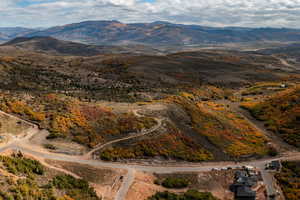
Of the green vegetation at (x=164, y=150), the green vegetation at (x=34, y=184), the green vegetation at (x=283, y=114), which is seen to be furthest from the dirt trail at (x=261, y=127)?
the green vegetation at (x=34, y=184)

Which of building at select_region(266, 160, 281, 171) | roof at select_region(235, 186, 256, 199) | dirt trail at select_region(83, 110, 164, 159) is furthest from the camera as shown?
building at select_region(266, 160, 281, 171)

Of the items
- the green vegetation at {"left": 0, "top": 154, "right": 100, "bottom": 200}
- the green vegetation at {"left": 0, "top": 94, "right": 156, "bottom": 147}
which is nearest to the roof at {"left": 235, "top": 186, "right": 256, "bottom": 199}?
the green vegetation at {"left": 0, "top": 154, "right": 100, "bottom": 200}

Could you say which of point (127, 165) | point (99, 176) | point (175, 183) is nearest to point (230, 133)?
point (175, 183)

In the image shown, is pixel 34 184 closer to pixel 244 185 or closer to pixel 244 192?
pixel 244 192

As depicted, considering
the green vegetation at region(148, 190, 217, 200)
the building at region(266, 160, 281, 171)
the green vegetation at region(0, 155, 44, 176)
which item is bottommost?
the building at region(266, 160, 281, 171)

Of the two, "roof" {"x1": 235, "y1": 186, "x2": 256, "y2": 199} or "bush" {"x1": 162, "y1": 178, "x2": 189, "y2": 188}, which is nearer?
"roof" {"x1": 235, "y1": 186, "x2": 256, "y2": 199}

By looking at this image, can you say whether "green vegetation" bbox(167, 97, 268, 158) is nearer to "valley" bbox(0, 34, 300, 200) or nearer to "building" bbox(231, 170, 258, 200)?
"valley" bbox(0, 34, 300, 200)

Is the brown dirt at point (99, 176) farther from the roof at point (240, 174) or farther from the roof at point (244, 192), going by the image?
the roof at point (240, 174)
